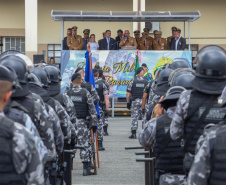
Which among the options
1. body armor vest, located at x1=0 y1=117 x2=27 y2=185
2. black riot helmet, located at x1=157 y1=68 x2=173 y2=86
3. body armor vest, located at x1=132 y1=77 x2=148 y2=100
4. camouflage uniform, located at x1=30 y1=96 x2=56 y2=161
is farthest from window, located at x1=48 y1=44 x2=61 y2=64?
body armor vest, located at x1=0 y1=117 x2=27 y2=185

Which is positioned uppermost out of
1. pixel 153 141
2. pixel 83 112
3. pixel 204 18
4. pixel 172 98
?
pixel 204 18

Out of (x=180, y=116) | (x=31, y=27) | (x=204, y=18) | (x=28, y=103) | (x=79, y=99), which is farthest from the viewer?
(x=204, y=18)

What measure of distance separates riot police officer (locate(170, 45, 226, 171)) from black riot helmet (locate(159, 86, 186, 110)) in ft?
1.86

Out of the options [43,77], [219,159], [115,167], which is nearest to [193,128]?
[219,159]

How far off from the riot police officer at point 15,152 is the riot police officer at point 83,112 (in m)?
7.07

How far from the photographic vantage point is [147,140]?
21.3ft

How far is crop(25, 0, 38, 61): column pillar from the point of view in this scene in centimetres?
2867

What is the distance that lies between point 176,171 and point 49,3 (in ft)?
85.1

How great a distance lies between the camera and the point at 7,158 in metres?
3.95

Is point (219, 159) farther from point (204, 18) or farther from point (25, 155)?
point (204, 18)

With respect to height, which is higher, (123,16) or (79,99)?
(123,16)

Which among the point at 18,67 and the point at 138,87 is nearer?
the point at 18,67

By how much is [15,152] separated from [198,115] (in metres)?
2.16

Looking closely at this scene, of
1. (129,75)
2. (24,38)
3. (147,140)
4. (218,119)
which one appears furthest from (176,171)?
(24,38)
